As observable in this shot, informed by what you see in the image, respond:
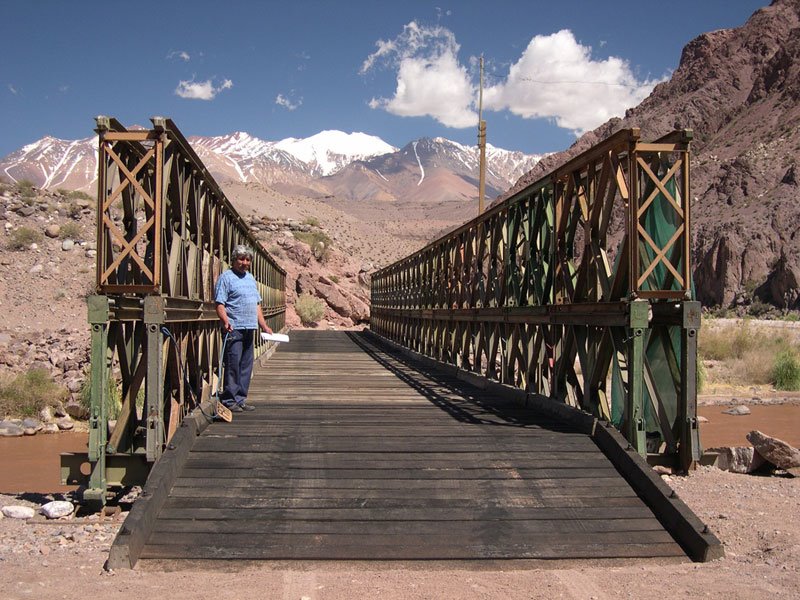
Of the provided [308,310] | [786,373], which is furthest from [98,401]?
[308,310]

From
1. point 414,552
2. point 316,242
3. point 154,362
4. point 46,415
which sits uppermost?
point 316,242

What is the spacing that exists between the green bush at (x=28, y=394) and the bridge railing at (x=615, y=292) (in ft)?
35.4

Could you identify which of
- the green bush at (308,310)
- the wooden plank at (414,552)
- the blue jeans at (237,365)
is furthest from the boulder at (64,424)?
the green bush at (308,310)

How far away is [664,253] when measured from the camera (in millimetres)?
7223

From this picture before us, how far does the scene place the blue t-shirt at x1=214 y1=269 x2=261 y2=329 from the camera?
871cm

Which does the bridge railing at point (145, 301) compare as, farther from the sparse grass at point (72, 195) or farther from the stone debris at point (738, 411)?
the sparse grass at point (72, 195)

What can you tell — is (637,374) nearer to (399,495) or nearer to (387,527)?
(399,495)

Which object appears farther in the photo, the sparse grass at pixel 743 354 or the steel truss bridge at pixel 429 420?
the sparse grass at pixel 743 354

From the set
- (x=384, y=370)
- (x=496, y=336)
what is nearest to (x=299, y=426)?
(x=496, y=336)

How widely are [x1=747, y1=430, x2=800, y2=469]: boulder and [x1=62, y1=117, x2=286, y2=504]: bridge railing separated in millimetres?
6101

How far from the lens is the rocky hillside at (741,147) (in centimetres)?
5316

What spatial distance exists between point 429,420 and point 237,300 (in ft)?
7.81

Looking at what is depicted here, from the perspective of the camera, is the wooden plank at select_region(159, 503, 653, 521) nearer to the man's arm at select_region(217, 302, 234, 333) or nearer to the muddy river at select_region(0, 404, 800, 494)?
the man's arm at select_region(217, 302, 234, 333)

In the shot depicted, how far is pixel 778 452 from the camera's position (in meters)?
8.91
